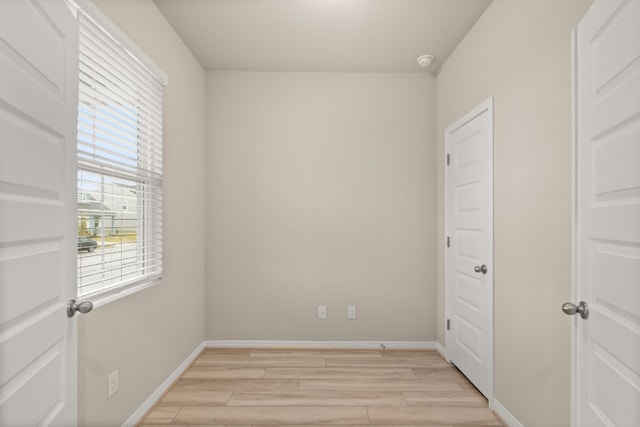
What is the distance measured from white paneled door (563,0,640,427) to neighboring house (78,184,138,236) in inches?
82.9

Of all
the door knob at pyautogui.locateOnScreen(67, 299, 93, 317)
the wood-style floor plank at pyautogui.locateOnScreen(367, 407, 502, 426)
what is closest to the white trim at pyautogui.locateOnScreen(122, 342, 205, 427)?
the door knob at pyautogui.locateOnScreen(67, 299, 93, 317)

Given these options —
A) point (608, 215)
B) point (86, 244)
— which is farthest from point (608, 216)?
point (86, 244)

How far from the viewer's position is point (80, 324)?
1610mm

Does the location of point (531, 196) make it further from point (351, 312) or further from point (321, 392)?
point (351, 312)

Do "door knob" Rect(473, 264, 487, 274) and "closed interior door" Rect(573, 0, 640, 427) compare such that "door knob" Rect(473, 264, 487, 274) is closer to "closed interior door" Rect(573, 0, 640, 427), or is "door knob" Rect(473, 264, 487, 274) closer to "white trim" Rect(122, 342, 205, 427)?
"closed interior door" Rect(573, 0, 640, 427)

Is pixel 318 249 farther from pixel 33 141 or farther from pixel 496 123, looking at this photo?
pixel 33 141

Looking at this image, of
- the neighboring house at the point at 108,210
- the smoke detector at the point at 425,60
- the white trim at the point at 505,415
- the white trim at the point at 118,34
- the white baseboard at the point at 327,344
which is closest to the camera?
the white trim at the point at 118,34

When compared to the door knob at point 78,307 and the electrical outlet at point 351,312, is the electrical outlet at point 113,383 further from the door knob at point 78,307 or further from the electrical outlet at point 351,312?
the electrical outlet at point 351,312

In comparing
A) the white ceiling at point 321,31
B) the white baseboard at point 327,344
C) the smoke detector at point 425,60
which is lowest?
the white baseboard at point 327,344

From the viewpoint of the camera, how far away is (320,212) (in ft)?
11.1

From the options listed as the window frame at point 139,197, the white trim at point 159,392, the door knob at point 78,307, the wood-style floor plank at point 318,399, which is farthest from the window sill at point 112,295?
the wood-style floor plank at point 318,399

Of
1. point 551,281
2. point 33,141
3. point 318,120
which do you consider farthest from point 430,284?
point 33,141

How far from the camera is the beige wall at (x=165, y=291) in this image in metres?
1.76

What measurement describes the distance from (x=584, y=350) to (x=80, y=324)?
2072 mm
